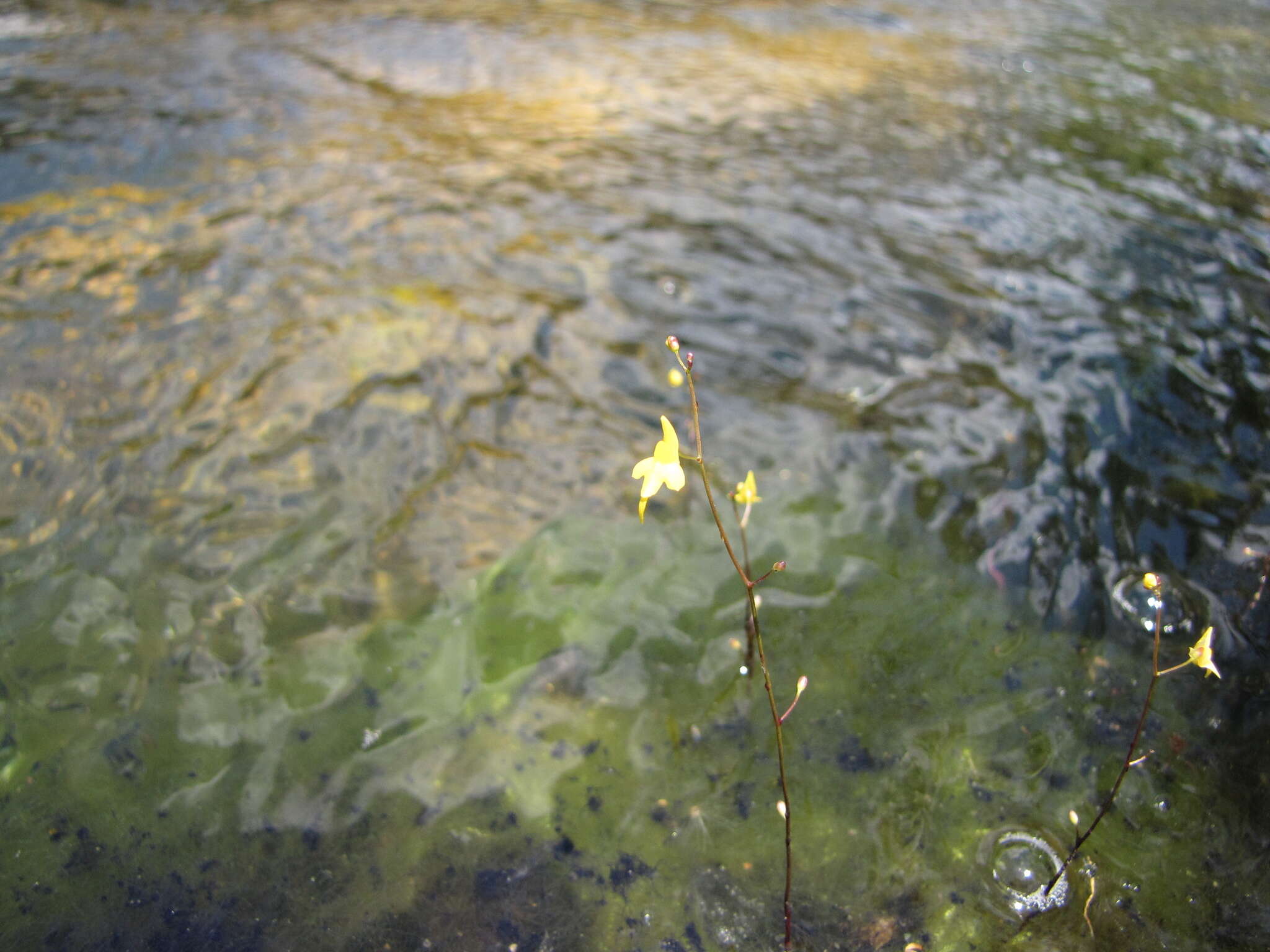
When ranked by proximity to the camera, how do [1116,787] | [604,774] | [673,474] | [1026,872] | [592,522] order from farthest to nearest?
[592,522]
[604,774]
[1026,872]
[1116,787]
[673,474]

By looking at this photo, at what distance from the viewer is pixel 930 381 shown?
3566mm

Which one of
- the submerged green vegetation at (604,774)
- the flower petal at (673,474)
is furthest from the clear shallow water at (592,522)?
the flower petal at (673,474)

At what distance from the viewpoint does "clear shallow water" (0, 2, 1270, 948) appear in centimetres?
211

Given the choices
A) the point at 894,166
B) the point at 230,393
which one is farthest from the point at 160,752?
the point at 894,166

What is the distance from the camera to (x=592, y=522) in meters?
2.96

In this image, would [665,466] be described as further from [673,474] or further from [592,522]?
[592,522]

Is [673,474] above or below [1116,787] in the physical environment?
above

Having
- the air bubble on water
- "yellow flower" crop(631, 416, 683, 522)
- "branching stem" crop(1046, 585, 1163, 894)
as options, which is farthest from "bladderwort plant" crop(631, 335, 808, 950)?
"branching stem" crop(1046, 585, 1163, 894)

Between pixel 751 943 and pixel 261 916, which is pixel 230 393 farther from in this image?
pixel 751 943

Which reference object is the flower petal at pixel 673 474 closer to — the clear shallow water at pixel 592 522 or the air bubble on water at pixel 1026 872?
the clear shallow water at pixel 592 522

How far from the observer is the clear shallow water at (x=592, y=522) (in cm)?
211

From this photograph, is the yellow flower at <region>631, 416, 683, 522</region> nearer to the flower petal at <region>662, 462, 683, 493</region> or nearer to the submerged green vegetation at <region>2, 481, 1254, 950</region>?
the flower petal at <region>662, 462, 683, 493</region>

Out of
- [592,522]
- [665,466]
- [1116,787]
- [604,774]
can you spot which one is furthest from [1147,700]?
[592,522]

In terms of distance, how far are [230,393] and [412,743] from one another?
169 centimetres
